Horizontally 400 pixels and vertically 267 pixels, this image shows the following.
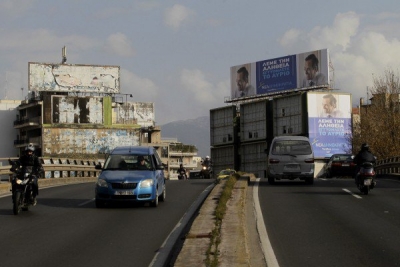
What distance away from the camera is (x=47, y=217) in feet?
54.2

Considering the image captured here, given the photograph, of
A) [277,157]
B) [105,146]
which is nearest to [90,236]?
[277,157]

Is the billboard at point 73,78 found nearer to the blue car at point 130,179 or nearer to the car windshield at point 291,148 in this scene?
the car windshield at point 291,148

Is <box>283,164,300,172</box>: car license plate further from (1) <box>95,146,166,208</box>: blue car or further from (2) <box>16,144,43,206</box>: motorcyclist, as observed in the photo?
(2) <box>16,144,43,206</box>: motorcyclist

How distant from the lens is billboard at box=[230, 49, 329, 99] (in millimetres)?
105250

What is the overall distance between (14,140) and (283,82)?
158 ft

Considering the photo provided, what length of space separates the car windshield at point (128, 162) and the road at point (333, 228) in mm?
3306

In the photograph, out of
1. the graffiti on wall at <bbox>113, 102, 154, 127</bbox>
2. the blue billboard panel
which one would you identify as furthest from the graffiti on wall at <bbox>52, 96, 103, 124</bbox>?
the blue billboard panel

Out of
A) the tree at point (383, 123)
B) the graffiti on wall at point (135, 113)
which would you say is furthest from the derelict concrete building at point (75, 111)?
the tree at point (383, 123)

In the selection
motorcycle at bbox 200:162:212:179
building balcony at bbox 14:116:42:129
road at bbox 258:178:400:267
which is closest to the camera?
road at bbox 258:178:400:267

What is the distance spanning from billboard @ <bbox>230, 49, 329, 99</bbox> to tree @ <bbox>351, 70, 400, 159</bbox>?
29.9 metres

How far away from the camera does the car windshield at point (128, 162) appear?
19828mm

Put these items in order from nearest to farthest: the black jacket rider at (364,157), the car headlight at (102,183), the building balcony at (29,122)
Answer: the car headlight at (102,183)
the black jacket rider at (364,157)
the building balcony at (29,122)

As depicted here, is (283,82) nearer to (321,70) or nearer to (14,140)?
(321,70)

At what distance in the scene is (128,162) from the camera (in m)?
20.0
